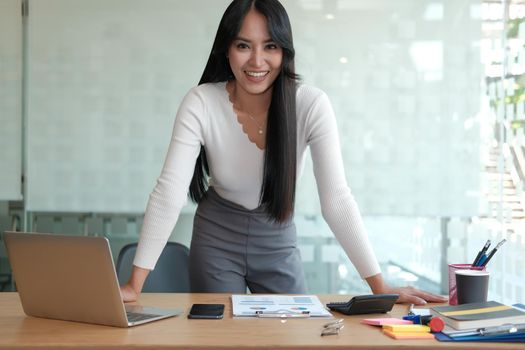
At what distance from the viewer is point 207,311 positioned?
6.70 feet

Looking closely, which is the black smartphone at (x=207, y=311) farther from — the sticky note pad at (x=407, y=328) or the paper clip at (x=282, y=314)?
the sticky note pad at (x=407, y=328)

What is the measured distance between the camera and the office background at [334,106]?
4.06m

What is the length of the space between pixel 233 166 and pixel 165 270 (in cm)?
73

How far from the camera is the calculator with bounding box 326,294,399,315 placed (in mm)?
2057

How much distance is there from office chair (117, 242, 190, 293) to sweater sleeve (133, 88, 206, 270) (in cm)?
72

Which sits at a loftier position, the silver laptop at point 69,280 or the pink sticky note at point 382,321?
the silver laptop at point 69,280

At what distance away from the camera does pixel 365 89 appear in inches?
161

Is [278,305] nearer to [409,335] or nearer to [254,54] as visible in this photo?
[409,335]

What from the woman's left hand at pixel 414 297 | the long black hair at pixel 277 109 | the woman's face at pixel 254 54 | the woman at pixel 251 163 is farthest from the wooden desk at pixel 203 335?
the woman's face at pixel 254 54

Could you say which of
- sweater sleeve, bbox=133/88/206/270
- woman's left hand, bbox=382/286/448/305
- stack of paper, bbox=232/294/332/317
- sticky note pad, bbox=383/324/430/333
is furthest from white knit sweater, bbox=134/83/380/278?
sticky note pad, bbox=383/324/430/333

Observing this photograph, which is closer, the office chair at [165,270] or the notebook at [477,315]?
the notebook at [477,315]

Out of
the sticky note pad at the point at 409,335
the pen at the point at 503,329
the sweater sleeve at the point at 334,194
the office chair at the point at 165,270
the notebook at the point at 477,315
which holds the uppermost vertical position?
the sweater sleeve at the point at 334,194

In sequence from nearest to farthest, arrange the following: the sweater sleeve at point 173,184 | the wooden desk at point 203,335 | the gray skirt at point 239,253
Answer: the wooden desk at point 203,335 → the sweater sleeve at point 173,184 → the gray skirt at point 239,253

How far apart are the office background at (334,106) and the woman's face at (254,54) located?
1546mm
